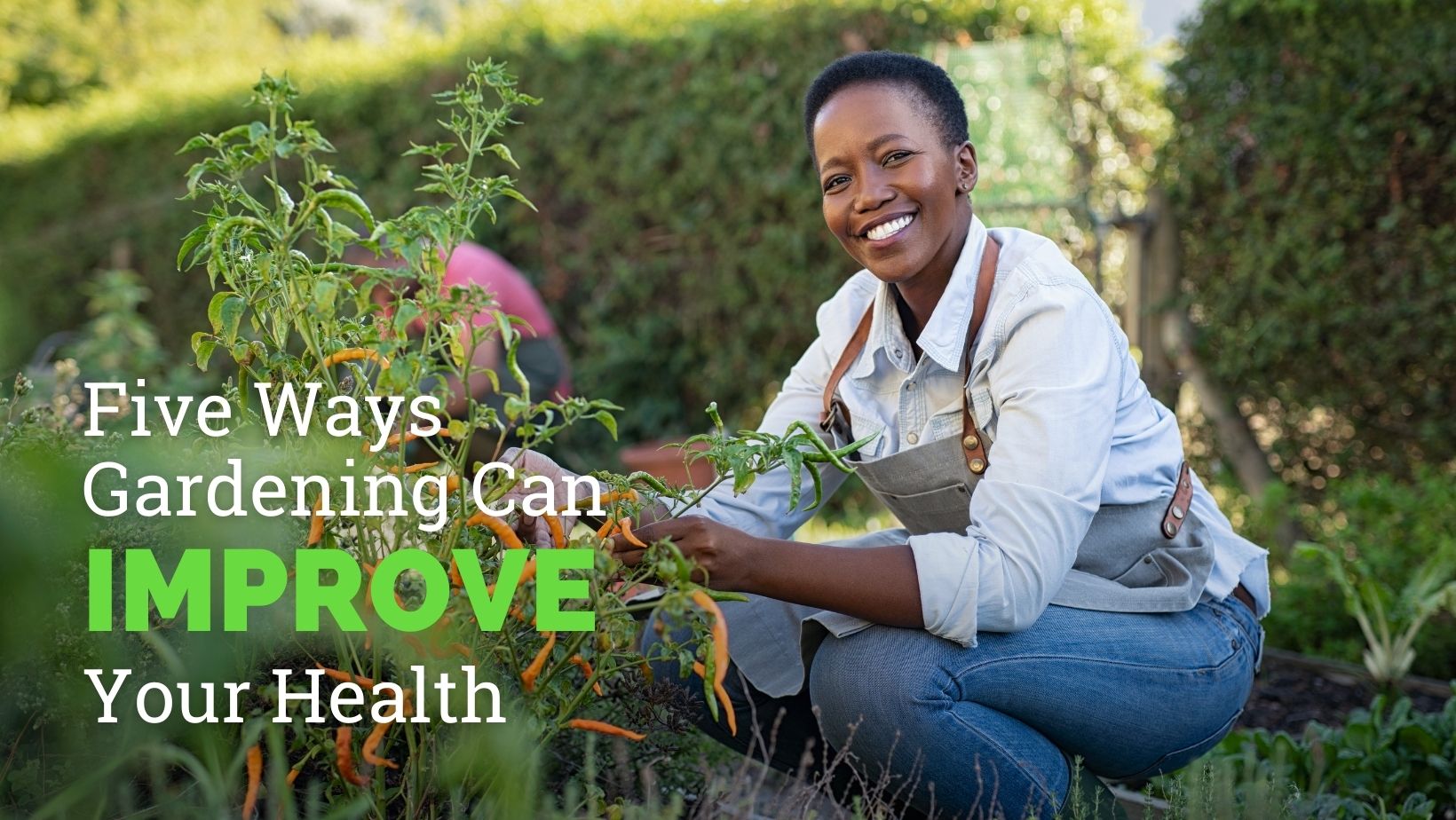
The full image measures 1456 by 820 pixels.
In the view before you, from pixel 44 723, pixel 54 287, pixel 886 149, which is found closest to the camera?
pixel 44 723

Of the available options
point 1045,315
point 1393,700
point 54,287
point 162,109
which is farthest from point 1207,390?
point 54,287

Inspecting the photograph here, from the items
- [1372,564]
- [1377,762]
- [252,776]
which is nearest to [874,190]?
[252,776]

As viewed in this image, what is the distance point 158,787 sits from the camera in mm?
1150

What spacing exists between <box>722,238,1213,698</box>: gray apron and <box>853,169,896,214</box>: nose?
22 centimetres

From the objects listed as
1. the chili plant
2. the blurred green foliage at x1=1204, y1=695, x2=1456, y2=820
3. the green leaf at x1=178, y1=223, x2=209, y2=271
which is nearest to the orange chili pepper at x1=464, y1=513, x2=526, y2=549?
the chili plant

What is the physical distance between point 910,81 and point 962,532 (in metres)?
0.75

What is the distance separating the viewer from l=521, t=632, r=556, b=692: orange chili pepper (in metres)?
1.55

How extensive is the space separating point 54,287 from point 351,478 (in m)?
9.19

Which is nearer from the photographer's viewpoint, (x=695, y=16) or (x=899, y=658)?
(x=899, y=658)

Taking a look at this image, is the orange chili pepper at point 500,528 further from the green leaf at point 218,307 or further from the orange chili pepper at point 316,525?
the green leaf at point 218,307

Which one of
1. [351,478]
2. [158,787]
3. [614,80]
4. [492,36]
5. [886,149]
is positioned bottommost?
[158,787]

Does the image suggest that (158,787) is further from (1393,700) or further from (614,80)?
(614,80)

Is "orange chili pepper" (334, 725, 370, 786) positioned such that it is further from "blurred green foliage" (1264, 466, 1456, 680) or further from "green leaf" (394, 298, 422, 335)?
"blurred green foliage" (1264, 466, 1456, 680)

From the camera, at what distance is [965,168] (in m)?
2.20
